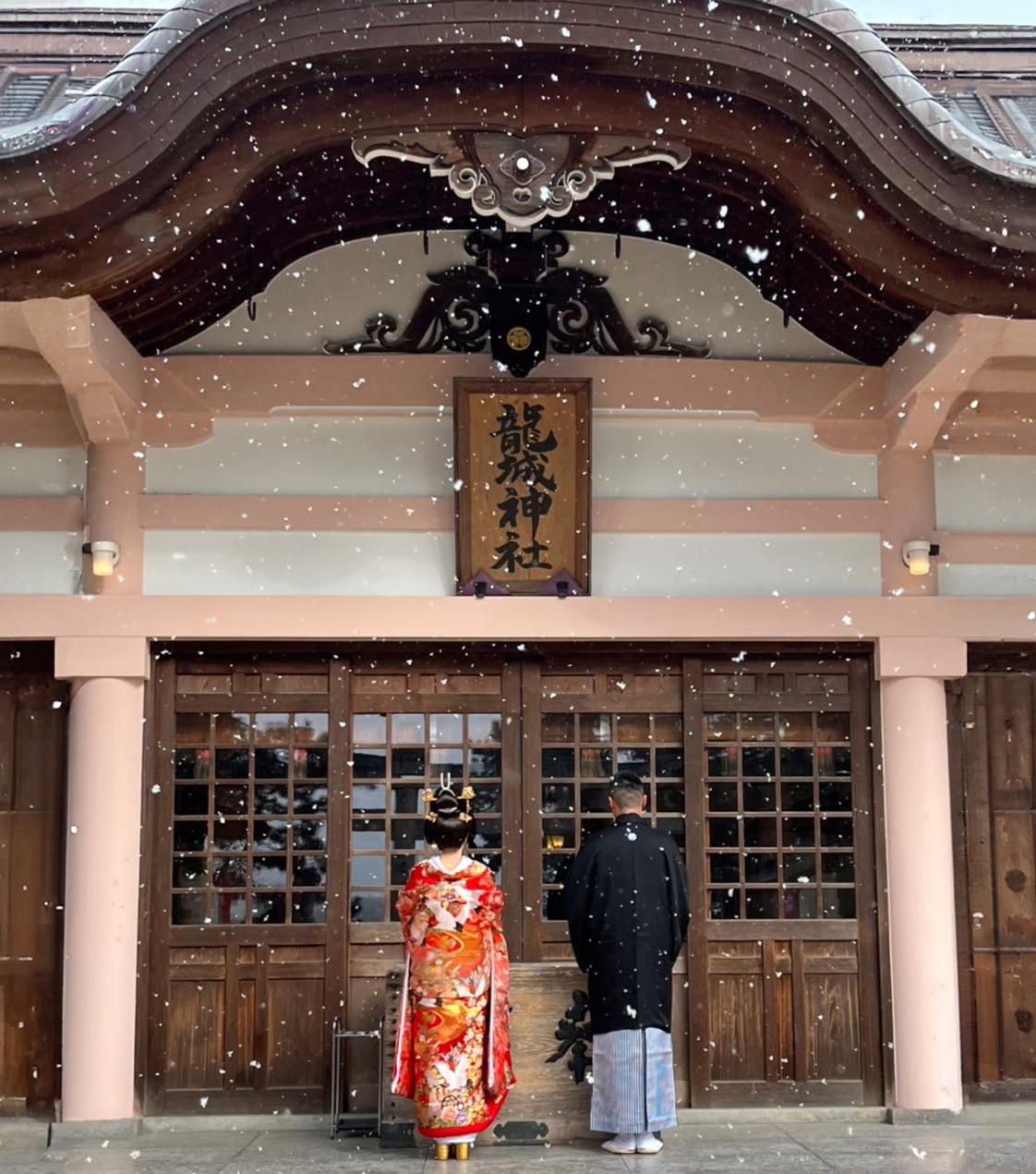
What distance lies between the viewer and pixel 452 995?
262 inches

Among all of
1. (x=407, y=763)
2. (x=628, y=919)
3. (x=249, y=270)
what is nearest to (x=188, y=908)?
(x=407, y=763)

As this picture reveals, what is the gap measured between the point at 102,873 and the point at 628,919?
2.50 meters

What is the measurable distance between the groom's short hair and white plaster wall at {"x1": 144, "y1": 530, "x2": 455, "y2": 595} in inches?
55.3

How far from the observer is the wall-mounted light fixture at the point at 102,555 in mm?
7625

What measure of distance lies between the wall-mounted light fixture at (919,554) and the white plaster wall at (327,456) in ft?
7.46

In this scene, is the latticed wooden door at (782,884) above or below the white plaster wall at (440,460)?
below

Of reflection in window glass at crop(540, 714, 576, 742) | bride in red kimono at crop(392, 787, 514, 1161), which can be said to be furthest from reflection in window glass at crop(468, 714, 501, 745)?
bride in red kimono at crop(392, 787, 514, 1161)

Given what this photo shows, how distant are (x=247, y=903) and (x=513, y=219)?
11.6 feet

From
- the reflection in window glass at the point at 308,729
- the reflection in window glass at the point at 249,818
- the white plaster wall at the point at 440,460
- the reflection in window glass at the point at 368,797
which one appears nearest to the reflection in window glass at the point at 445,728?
the reflection in window glass at the point at 368,797

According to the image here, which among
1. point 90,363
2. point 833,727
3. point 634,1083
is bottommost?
point 634,1083

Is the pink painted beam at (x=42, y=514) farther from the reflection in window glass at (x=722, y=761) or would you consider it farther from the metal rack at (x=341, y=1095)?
the reflection in window glass at (x=722, y=761)

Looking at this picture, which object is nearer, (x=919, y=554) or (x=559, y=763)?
(x=919, y=554)

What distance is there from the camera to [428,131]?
255 inches

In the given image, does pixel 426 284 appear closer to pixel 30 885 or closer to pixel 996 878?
pixel 30 885
